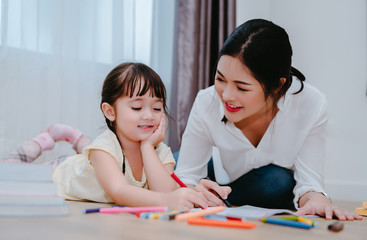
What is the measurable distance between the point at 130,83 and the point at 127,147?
23 centimetres

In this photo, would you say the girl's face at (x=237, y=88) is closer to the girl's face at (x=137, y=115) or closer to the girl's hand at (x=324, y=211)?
the girl's face at (x=137, y=115)

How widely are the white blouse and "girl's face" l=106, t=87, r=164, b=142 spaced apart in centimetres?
21

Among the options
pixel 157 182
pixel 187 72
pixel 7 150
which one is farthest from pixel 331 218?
pixel 187 72

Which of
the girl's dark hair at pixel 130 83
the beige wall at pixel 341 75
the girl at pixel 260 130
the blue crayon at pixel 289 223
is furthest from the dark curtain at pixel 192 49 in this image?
the blue crayon at pixel 289 223

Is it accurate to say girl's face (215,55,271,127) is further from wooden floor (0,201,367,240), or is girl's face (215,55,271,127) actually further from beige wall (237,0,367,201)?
beige wall (237,0,367,201)

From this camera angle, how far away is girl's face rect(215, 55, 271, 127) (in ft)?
3.79

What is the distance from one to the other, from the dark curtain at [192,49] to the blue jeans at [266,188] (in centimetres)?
87

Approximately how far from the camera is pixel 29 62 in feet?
5.89

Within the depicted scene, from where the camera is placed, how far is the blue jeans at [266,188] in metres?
1.50

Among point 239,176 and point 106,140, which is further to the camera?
point 239,176

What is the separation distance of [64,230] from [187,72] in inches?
71.2

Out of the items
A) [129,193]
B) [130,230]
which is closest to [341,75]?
[129,193]

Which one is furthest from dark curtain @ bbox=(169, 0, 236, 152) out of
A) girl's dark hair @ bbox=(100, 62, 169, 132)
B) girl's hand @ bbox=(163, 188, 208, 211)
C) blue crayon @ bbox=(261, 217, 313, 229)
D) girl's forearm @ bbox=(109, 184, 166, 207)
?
blue crayon @ bbox=(261, 217, 313, 229)

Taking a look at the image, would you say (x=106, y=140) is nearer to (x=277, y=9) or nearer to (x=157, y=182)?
(x=157, y=182)
